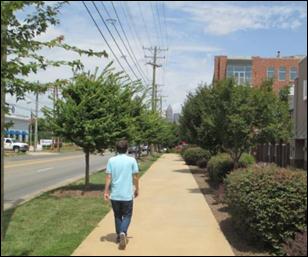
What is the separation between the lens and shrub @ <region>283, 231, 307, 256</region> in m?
7.80

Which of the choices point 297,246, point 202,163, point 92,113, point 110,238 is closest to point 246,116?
point 92,113

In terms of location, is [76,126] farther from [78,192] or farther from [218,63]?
[218,63]

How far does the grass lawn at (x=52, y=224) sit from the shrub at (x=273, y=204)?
2688 mm

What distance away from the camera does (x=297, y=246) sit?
26.0 feet

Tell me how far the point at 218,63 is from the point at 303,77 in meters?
58.3

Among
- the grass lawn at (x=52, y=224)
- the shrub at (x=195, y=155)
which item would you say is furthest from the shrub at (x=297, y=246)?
the shrub at (x=195, y=155)

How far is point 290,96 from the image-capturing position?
42.3 m

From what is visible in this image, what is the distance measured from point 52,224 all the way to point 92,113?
620cm

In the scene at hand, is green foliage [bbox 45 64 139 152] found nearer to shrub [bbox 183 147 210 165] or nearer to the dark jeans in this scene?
the dark jeans

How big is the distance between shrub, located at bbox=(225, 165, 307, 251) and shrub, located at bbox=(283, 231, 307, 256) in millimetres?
225

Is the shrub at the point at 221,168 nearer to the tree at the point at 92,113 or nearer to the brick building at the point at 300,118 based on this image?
the tree at the point at 92,113

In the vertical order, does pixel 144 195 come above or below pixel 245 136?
below

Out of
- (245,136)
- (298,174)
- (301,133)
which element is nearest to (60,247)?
(298,174)

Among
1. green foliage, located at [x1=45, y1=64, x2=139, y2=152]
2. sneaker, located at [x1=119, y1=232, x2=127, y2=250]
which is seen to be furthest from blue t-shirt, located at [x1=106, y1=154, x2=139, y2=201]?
green foliage, located at [x1=45, y1=64, x2=139, y2=152]
